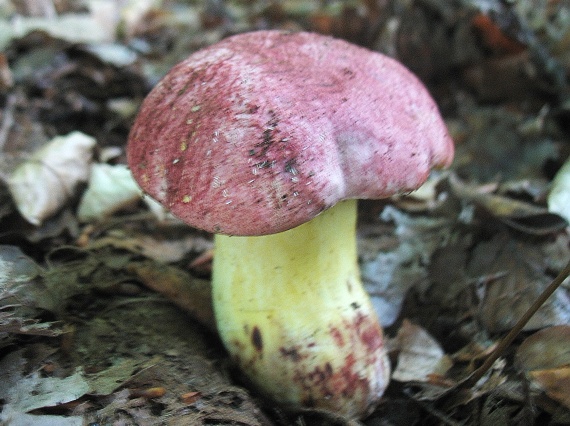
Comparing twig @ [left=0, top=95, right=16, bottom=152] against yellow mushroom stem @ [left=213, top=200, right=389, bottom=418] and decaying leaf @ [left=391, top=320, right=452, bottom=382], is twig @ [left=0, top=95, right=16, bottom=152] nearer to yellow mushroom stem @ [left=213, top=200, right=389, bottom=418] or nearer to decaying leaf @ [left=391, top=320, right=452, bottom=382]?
yellow mushroom stem @ [left=213, top=200, right=389, bottom=418]

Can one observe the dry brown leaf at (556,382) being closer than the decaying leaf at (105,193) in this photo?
Yes

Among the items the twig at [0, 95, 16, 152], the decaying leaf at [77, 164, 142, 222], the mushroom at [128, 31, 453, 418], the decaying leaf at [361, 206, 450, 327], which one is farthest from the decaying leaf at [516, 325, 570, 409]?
the twig at [0, 95, 16, 152]

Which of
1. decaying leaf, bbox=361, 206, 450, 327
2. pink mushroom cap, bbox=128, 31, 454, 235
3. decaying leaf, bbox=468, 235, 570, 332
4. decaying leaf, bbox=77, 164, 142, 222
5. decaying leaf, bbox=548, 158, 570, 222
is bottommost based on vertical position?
decaying leaf, bbox=361, 206, 450, 327

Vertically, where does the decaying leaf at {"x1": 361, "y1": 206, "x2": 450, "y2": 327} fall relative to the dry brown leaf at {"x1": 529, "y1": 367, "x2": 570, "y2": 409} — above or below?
below

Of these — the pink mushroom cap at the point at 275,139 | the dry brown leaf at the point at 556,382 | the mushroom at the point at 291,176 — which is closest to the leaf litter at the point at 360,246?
the dry brown leaf at the point at 556,382

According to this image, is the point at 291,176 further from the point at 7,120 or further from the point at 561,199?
the point at 7,120

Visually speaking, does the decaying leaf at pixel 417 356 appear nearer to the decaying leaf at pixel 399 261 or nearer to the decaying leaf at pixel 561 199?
the decaying leaf at pixel 399 261
